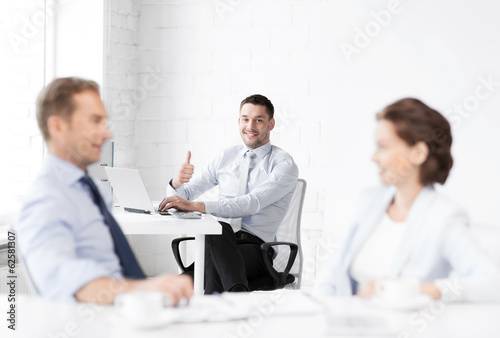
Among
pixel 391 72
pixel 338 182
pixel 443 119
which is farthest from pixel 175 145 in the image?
pixel 443 119

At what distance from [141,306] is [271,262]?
73.3 inches

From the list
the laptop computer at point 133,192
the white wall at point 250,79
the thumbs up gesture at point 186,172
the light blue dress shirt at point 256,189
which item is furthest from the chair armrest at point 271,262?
the white wall at point 250,79

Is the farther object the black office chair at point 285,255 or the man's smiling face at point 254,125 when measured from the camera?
the man's smiling face at point 254,125

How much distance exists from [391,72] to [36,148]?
1.96m

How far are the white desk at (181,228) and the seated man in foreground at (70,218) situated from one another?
1222 mm

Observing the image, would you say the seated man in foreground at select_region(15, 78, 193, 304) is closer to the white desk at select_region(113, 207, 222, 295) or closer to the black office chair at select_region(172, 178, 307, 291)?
the white desk at select_region(113, 207, 222, 295)

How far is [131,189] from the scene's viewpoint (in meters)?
2.90

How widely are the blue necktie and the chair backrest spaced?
177cm

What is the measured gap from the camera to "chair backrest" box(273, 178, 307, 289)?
10.4 ft

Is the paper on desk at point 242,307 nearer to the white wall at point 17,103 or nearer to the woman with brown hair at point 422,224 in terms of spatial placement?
the woman with brown hair at point 422,224

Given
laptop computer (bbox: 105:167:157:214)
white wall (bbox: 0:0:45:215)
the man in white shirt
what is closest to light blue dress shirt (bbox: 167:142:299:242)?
the man in white shirt

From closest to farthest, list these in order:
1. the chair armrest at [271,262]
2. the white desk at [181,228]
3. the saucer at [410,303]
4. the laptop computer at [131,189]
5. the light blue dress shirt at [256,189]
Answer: the saucer at [410,303] → the white desk at [181,228] → the laptop computer at [131,189] → the chair armrest at [271,262] → the light blue dress shirt at [256,189]

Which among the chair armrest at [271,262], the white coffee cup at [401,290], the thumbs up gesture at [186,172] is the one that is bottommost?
the chair armrest at [271,262]

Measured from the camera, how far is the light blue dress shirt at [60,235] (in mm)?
1225
